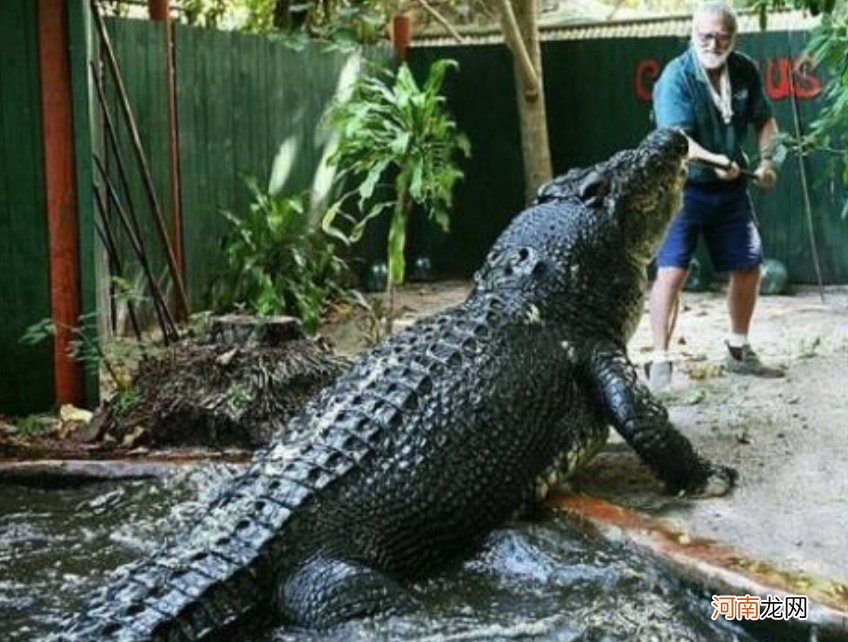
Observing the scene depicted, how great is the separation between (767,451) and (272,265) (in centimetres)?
446

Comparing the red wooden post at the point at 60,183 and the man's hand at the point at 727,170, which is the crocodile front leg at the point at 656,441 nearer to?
the man's hand at the point at 727,170

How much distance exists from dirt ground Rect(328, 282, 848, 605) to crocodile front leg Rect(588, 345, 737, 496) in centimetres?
8

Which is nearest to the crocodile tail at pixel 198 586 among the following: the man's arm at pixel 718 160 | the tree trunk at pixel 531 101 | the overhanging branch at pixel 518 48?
the man's arm at pixel 718 160

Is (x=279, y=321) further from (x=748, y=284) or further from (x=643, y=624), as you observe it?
(x=643, y=624)

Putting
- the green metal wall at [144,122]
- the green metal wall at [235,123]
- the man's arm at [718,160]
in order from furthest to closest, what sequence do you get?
the green metal wall at [235,123] < the green metal wall at [144,122] < the man's arm at [718,160]

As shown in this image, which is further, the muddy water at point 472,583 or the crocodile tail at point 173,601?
the muddy water at point 472,583

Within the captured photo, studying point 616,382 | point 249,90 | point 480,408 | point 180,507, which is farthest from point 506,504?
point 249,90

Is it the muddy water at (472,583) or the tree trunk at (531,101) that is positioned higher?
the tree trunk at (531,101)

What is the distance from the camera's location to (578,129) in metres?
11.0

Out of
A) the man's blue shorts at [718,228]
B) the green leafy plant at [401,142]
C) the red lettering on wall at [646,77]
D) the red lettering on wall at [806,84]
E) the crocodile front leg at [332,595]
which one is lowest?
the crocodile front leg at [332,595]

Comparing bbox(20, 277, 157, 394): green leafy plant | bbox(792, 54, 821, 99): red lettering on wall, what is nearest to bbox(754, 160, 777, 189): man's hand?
bbox(20, 277, 157, 394): green leafy plant

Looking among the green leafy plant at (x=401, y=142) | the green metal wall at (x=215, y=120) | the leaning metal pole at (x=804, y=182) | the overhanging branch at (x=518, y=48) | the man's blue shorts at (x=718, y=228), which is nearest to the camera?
the man's blue shorts at (x=718, y=228)

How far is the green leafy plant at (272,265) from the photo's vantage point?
8547 mm

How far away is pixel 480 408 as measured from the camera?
428 centimetres
